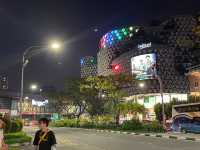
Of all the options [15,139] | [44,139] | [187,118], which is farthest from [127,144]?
[187,118]

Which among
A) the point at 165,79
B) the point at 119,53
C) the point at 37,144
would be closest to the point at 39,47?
the point at 37,144

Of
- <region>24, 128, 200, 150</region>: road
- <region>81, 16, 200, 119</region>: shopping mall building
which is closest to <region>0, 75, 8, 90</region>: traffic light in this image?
<region>24, 128, 200, 150</region>: road

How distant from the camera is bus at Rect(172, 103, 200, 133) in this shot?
38200 mm

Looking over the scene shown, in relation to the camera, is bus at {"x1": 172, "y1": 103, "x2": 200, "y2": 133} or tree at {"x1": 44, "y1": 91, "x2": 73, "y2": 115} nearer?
bus at {"x1": 172, "y1": 103, "x2": 200, "y2": 133}

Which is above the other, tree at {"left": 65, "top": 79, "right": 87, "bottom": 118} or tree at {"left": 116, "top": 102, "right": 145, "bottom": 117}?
tree at {"left": 65, "top": 79, "right": 87, "bottom": 118}

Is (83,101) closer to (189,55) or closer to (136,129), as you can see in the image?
(136,129)

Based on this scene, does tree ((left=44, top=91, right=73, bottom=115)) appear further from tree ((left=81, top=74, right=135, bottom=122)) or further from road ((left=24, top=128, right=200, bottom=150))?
road ((left=24, top=128, right=200, bottom=150))

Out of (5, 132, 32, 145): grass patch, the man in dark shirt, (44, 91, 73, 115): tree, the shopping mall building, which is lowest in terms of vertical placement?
(5, 132, 32, 145): grass patch

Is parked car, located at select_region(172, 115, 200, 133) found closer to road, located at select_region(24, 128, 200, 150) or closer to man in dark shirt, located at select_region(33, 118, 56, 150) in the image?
road, located at select_region(24, 128, 200, 150)

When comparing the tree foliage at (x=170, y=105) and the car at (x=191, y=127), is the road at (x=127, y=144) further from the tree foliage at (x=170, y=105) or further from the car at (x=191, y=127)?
the tree foliage at (x=170, y=105)

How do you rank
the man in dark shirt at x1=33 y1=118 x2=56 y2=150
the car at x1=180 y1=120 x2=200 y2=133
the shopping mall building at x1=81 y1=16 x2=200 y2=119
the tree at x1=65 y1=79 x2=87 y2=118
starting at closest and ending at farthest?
the man in dark shirt at x1=33 y1=118 x2=56 y2=150, the car at x1=180 y1=120 x2=200 y2=133, the tree at x1=65 y1=79 x2=87 y2=118, the shopping mall building at x1=81 y1=16 x2=200 y2=119

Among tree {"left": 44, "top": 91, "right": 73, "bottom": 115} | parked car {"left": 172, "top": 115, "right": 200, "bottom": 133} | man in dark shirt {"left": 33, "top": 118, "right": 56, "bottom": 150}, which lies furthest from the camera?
tree {"left": 44, "top": 91, "right": 73, "bottom": 115}

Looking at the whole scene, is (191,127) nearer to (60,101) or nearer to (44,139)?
(44,139)

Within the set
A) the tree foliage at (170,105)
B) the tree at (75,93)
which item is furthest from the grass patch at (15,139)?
the tree at (75,93)
